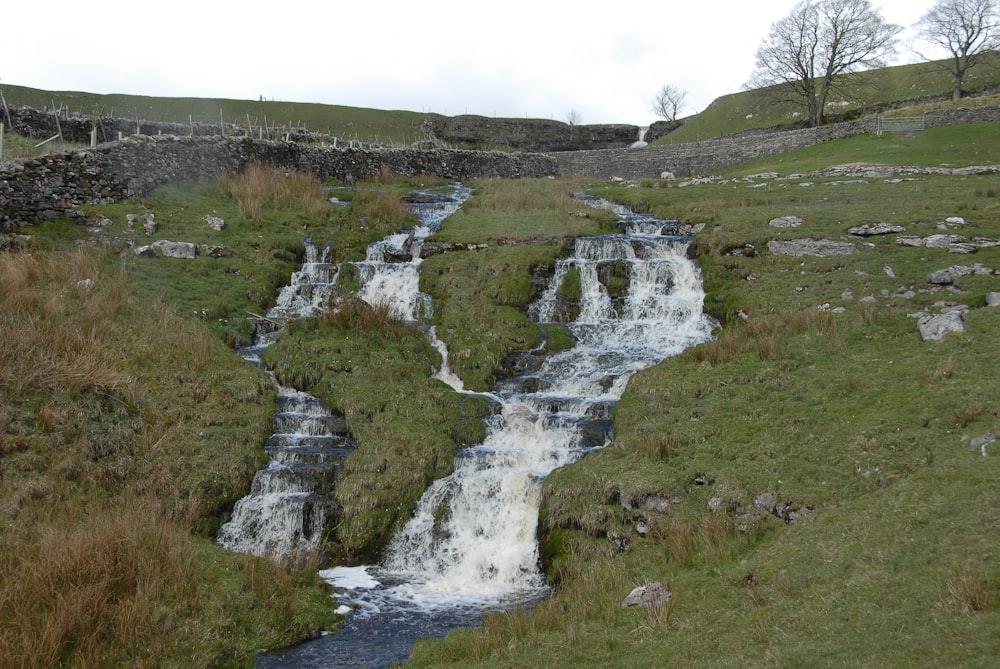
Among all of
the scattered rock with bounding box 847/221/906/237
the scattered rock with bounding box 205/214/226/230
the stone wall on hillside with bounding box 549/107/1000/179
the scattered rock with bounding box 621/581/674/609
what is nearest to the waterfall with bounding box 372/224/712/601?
the scattered rock with bounding box 621/581/674/609

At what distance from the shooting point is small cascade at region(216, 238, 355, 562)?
12.1m

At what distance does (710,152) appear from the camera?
46.2 meters

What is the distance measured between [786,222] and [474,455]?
Answer: 15082 millimetres

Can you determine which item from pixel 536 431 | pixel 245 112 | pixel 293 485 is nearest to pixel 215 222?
pixel 293 485

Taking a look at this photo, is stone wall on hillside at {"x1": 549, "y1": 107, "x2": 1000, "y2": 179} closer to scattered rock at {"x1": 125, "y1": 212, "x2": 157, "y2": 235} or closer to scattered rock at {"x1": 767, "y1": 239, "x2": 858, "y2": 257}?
scattered rock at {"x1": 767, "y1": 239, "x2": 858, "y2": 257}

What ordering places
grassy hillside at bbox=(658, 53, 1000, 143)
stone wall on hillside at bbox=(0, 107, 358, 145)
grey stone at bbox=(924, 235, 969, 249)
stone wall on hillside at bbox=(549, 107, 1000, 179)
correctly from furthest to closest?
grassy hillside at bbox=(658, 53, 1000, 143) < stone wall on hillside at bbox=(549, 107, 1000, 179) < stone wall on hillside at bbox=(0, 107, 358, 145) < grey stone at bbox=(924, 235, 969, 249)

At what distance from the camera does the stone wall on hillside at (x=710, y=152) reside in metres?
41.7

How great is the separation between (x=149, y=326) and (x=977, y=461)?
16.6 metres

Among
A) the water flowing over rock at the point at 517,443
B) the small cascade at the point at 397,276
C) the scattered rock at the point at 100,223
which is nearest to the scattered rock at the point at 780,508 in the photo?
the water flowing over rock at the point at 517,443

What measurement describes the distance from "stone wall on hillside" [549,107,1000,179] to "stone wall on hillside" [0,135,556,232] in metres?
8.51

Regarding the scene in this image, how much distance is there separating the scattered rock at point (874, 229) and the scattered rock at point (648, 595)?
16.5 m

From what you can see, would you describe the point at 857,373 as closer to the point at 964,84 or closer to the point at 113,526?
the point at 113,526

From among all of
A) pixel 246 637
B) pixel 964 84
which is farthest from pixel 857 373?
pixel 964 84

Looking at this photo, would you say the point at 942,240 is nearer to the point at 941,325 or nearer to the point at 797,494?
the point at 941,325
